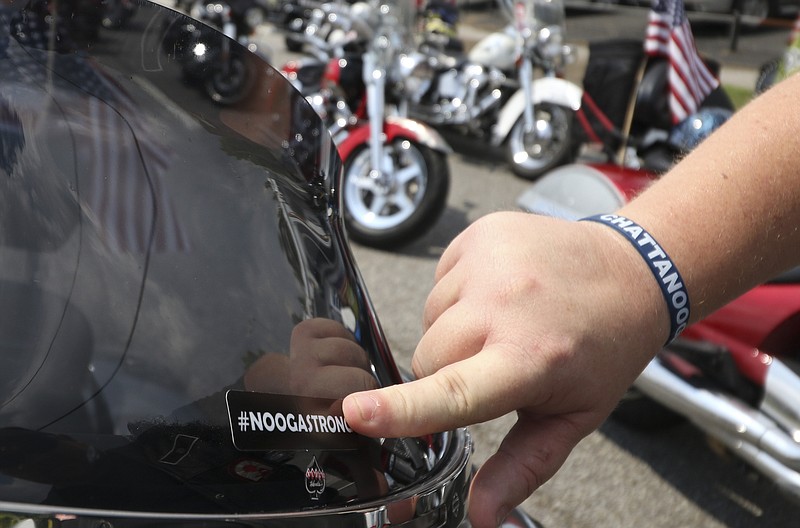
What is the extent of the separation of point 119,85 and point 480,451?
2.06 m

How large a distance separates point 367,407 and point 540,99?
563cm

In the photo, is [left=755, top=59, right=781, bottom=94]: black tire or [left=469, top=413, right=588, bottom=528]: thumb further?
[left=755, top=59, right=781, bottom=94]: black tire

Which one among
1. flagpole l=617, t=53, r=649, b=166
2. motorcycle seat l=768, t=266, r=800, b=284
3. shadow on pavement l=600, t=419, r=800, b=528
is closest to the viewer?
motorcycle seat l=768, t=266, r=800, b=284

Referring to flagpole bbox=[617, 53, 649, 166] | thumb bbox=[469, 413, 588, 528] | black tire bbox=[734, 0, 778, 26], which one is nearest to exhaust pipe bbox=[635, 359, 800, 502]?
thumb bbox=[469, 413, 588, 528]

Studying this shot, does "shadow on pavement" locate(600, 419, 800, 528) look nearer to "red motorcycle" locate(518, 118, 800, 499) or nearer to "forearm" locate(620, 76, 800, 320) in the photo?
"red motorcycle" locate(518, 118, 800, 499)

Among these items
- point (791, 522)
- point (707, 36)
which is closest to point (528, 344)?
point (791, 522)

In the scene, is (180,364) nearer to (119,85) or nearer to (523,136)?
(119,85)

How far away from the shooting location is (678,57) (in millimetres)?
4516

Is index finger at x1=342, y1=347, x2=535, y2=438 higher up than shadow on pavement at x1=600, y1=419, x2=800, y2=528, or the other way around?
index finger at x1=342, y1=347, x2=535, y2=438

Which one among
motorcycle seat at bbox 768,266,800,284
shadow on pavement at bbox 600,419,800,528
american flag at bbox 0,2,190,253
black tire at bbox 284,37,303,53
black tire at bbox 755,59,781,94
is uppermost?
american flag at bbox 0,2,190,253

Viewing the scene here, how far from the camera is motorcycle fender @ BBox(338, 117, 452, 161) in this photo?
4637 millimetres

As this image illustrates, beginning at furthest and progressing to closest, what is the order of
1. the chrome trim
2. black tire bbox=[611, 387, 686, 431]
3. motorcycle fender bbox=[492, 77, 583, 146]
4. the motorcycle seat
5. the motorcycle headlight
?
the motorcycle headlight < motorcycle fender bbox=[492, 77, 583, 146] < black tire bbox=[611, 387, 686, 431] < the motorcycle seat < the chrome trim

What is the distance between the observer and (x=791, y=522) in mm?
2578

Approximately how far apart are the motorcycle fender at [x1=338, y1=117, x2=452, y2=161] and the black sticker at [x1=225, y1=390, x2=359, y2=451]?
12.5 feet
